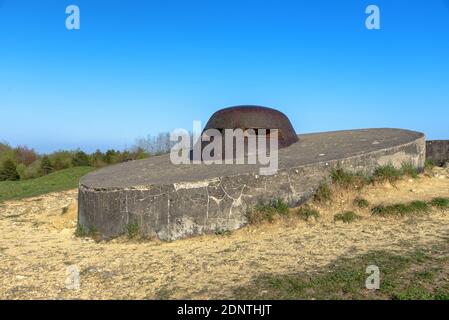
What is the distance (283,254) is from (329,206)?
141 centimetres

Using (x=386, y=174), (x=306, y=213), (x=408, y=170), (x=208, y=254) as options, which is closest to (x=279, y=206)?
(x=306, y=213)

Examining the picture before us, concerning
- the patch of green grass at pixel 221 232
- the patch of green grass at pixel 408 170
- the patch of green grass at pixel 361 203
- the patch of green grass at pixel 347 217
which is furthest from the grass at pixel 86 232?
the patch of green grass at pixel 408 170

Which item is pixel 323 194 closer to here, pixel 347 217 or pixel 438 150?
pixel 347 217

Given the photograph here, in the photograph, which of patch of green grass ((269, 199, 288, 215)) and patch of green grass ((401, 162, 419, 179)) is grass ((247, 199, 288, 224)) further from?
patch of green grass ((401, 162, 419, 179))

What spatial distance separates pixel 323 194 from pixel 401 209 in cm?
87

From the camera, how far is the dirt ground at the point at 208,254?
136 inches

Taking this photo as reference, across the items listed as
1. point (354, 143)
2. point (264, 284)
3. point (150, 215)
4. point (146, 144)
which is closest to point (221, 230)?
point (150, 215)

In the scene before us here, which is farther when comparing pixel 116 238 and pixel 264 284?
pixel 116 238

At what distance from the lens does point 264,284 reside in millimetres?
3227

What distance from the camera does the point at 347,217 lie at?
16.1 feet

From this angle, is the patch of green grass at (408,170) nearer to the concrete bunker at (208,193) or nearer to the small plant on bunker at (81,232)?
the concrete bunker at (208,193)
